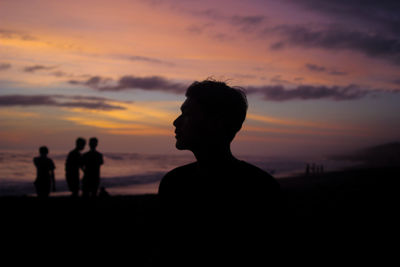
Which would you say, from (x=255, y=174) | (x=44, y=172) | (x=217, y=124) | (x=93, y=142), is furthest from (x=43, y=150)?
(x=255, y=174)

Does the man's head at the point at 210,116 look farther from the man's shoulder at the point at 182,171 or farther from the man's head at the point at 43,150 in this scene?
the man's head at the point at 43,150

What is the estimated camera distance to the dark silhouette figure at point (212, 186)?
6.55 feet

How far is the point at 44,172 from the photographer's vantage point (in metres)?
12.8

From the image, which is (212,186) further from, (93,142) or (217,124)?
(93,142)

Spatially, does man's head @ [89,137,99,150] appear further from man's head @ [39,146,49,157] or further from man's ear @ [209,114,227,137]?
man's ear @ [209,114,227,137]

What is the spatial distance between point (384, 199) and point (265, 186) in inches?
517

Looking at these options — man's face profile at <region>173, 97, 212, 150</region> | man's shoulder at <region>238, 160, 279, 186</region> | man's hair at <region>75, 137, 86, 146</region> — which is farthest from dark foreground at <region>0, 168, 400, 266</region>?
man's face profile at <region>173, 97, 212, 150</region>

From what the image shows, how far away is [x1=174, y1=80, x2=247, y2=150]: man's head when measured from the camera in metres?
2.23

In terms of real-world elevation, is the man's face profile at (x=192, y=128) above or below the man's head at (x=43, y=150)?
above

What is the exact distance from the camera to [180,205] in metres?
2.16

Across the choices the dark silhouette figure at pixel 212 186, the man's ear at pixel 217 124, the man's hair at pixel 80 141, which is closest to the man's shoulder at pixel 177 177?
the dark silhouette figure at pixel 212 186

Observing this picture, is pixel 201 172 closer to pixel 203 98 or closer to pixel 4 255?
pixel 203 98

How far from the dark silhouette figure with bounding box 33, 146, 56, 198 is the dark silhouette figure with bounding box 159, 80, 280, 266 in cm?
1139

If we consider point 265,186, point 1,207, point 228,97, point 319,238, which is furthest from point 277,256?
point 1,207
